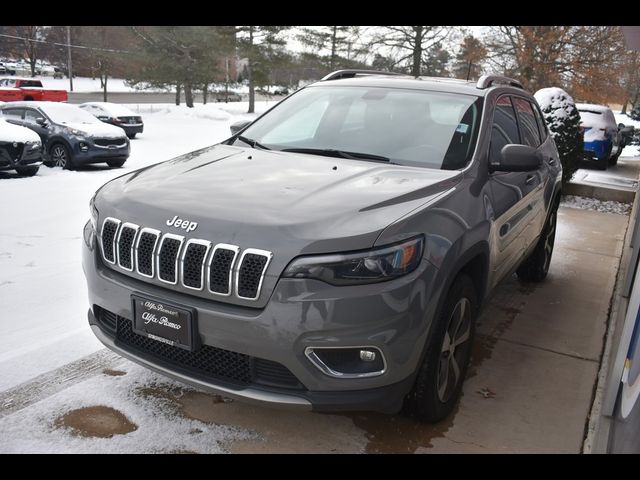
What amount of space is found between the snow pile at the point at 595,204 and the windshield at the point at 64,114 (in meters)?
10.4

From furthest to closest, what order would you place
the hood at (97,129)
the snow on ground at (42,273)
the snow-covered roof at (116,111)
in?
1. the snow-covered roof at (116,111)
2. the hood at (97,129)
3. the snow on ground at (42,273)

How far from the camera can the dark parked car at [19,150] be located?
10844mm

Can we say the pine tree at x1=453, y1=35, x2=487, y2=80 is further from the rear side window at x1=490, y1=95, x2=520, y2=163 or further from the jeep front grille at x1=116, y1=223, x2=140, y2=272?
the jeep front grille at x1=116, y1=223, x2=140, y2=272

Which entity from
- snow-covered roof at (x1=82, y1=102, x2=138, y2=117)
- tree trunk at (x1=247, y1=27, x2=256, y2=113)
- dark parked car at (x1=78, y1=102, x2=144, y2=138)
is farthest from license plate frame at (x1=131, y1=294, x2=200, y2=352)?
tree trunk at (x1=247, y1=27, x2=256, y2=113)

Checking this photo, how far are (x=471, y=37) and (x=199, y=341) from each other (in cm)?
2903

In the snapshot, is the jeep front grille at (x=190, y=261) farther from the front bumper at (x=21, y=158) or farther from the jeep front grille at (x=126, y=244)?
the front bumper at (x=21, y=158)

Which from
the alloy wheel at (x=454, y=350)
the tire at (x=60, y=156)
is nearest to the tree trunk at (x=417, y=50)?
the tire at (x=60, y=156)

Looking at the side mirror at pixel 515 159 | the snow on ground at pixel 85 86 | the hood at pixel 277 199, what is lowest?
the snow on ground at pixel 85 86

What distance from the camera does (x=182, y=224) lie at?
267 cm

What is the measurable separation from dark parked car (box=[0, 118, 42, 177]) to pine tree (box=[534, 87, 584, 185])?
9.25 metres

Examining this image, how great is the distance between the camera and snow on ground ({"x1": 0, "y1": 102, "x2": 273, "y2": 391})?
3744 millimetres

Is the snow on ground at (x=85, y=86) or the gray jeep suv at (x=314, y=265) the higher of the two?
the gray jeep suv at (x=314, y=265)
